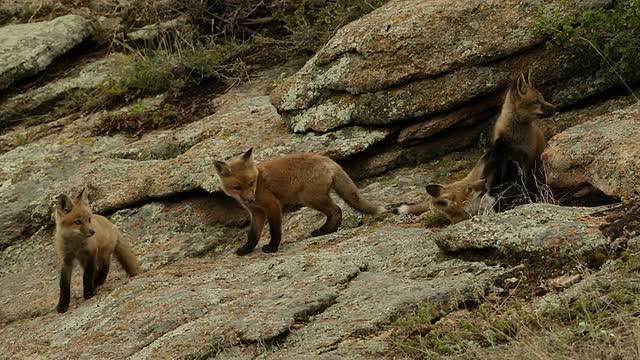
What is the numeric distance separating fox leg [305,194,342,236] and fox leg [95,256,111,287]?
2.03 m

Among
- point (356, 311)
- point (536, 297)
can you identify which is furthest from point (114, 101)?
point (536, 297)

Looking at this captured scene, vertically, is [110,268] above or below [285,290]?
below

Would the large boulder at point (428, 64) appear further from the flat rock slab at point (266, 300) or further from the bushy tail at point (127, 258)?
the bushy tail at point (127, 258)

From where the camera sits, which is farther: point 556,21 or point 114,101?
point 114,101

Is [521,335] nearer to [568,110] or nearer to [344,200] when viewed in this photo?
[344,200]

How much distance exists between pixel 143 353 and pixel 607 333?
313cm

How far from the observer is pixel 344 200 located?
923 cm

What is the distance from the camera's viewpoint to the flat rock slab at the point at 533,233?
602 centimetres

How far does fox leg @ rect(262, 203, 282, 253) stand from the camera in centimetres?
876

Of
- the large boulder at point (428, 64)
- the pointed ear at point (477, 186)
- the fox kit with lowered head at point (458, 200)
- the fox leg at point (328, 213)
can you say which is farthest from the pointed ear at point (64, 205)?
the pointed ear at point (477, 186)

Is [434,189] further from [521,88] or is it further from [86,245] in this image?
[86,245]

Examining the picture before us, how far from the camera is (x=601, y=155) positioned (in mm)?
7723

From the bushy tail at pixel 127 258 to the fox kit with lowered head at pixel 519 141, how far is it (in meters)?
3.47

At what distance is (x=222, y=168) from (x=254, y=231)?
71 cm
